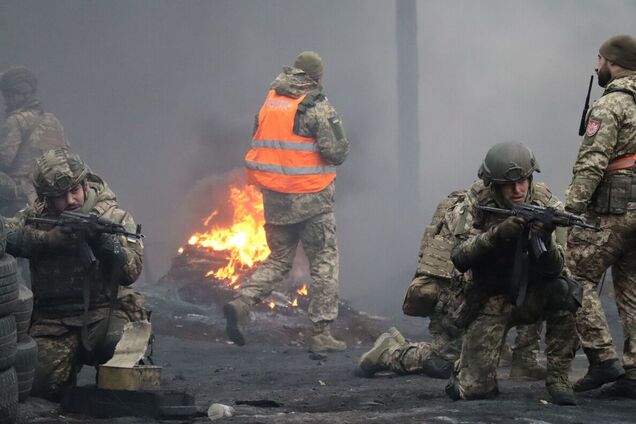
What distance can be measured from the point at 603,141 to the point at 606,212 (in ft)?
1.38

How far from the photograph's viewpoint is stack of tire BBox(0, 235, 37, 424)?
5.27 meters

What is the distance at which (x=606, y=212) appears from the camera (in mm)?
6246

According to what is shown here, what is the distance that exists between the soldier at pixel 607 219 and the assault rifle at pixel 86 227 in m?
2.55

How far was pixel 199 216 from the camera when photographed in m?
16.7

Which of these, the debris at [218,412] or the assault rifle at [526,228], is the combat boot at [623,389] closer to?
the assault rifle at [526,228]

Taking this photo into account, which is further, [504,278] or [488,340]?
[488,340]

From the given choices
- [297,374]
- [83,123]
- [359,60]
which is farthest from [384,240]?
[297,374]

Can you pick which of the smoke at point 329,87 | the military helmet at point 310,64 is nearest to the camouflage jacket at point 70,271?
the military helmet at point 310,64

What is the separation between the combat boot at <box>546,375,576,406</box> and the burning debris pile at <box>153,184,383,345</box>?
4752 millimetres

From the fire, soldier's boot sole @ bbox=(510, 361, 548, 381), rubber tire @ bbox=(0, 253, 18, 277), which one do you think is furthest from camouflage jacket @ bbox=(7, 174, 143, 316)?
the fire

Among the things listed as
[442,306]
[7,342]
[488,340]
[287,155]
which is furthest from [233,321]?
[7,342]

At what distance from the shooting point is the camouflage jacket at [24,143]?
455 inches

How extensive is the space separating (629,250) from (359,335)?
4.92m

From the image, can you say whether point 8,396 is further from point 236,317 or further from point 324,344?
point 324,344
